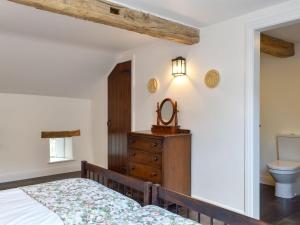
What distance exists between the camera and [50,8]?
215 centimetres

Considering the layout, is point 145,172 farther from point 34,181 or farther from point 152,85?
point 34,181

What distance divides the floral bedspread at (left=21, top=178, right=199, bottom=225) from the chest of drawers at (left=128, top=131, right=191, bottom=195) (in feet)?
3.62

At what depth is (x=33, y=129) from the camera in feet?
15.5

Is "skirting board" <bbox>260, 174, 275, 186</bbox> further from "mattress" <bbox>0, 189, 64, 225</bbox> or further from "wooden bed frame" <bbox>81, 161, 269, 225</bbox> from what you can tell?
"mattress" <bbox>0, 189, 64, 225</bbox>

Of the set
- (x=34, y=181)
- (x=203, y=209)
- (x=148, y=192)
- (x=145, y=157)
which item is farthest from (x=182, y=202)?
(x=34, y=181)

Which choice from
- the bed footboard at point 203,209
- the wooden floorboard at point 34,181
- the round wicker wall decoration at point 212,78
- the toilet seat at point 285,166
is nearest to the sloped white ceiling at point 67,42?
the round wicker wall decoration at point 212,78

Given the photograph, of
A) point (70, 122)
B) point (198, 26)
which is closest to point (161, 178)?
point (198, 26)

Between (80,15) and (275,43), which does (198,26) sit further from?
(80,15)

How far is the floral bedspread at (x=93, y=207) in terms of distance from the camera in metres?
1.46

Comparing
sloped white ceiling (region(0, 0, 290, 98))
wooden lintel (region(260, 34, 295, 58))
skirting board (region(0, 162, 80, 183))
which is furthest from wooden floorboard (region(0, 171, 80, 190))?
wooden lintel (region(260, 34, 295, 58))

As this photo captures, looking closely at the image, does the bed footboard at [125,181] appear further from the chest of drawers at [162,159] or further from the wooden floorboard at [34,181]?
the wooden floorboard at [34,181]

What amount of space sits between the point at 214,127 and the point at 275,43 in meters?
1.60

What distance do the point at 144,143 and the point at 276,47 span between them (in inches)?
88.6

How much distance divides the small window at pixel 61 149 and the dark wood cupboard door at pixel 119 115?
89 centimetres
